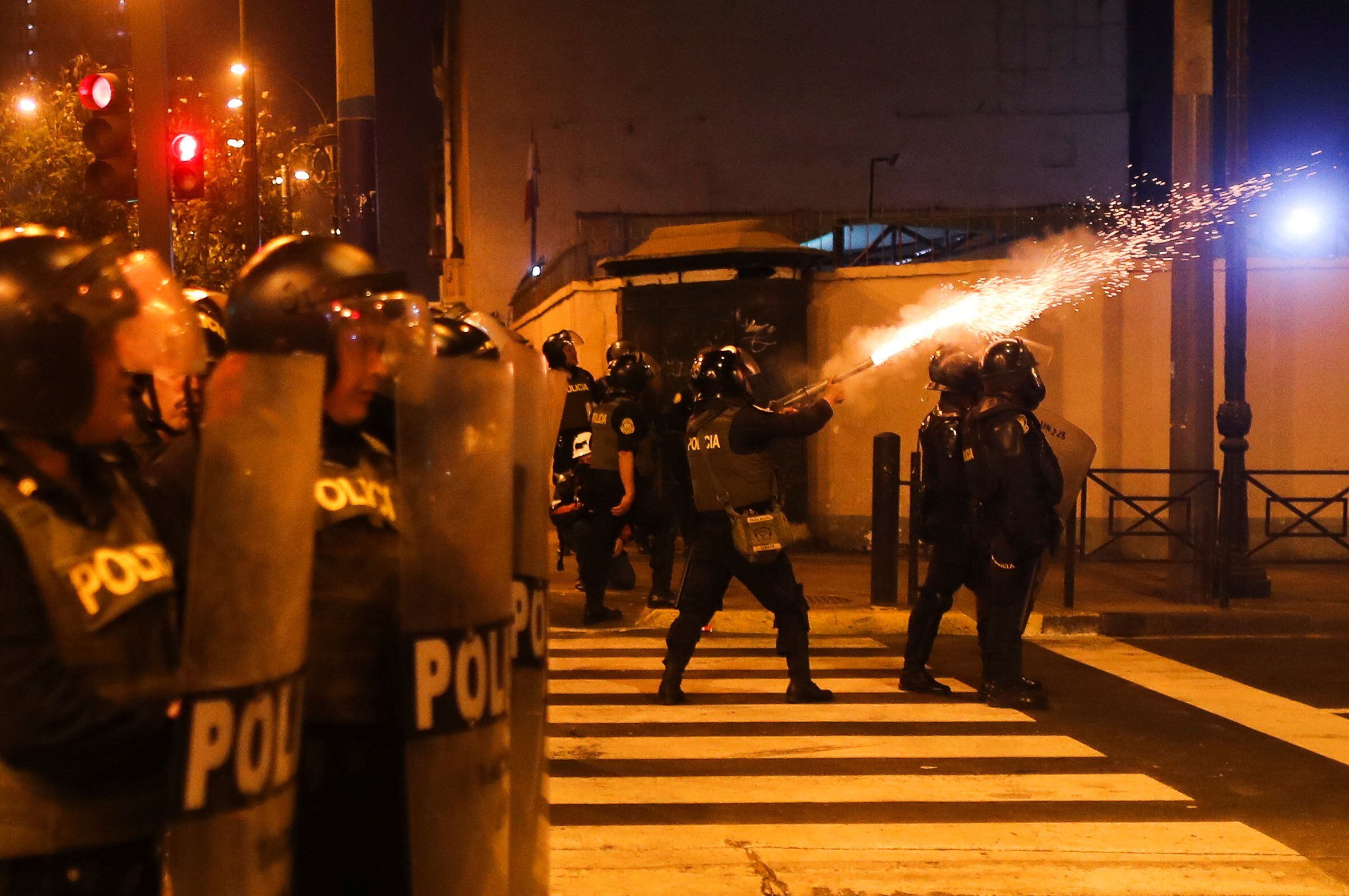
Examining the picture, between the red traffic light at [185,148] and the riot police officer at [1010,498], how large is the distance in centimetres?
615

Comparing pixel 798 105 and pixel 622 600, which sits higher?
pixel 798 105

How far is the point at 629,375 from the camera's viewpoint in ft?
33.8

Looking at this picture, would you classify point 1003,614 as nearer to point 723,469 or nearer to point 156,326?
point 723,469

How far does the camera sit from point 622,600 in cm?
1131

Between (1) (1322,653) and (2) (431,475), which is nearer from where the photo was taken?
(2) (431,475)

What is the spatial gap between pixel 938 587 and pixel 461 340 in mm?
5477

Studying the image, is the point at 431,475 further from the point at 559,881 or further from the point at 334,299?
the point at 559,881

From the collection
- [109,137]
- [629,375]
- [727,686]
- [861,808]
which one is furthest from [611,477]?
[861,808]

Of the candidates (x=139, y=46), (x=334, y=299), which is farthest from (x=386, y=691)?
(x=139, y=46)

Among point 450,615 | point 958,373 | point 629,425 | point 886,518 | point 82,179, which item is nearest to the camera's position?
point 450,615

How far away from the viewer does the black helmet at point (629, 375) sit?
33.8 feet

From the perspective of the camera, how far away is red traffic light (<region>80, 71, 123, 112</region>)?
30.0 feet

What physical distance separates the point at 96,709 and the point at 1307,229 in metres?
16.8

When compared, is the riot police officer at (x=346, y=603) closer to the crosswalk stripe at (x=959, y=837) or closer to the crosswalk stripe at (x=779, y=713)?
the crosswalk stripe at (x=959, y=837)
